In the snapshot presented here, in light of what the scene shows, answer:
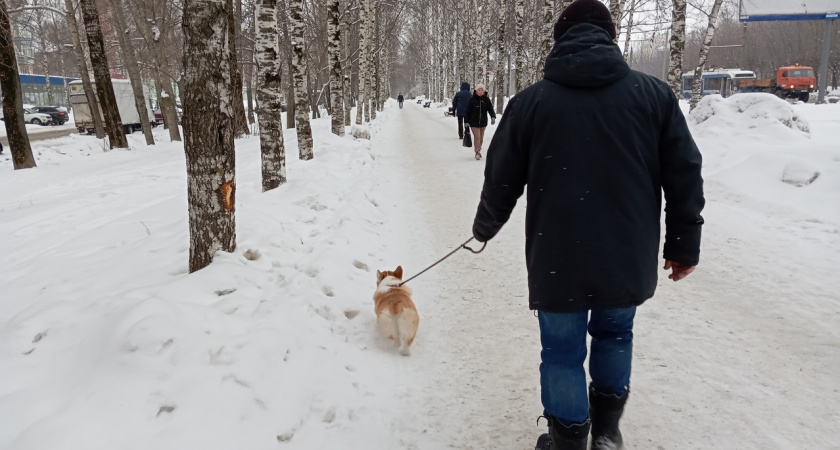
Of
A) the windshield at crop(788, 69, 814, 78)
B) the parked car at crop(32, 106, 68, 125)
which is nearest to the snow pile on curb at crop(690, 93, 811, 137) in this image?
the windshield at crop(788, 69, 814, 78)

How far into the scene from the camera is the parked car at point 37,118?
3891 centimetres

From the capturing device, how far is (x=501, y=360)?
11.9 feet

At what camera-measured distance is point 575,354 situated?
2.22 meters

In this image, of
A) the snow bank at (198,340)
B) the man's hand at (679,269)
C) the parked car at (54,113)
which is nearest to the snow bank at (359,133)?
the snow bank at (198,340)

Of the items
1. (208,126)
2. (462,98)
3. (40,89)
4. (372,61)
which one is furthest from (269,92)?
(40,89)

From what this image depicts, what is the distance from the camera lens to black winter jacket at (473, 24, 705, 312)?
1.98 metres

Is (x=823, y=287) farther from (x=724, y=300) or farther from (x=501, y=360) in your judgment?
(x=501, y=360)

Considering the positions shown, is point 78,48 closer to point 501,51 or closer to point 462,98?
point 462,98

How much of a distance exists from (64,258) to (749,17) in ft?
122

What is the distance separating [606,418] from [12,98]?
17129 millimetres

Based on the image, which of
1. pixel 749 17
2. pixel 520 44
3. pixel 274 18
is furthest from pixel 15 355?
pixel 749 17

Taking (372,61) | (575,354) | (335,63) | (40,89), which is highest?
(40,89)

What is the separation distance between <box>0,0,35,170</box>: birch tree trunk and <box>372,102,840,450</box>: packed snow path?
1339cm

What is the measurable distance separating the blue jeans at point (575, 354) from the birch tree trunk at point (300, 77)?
9151mm
